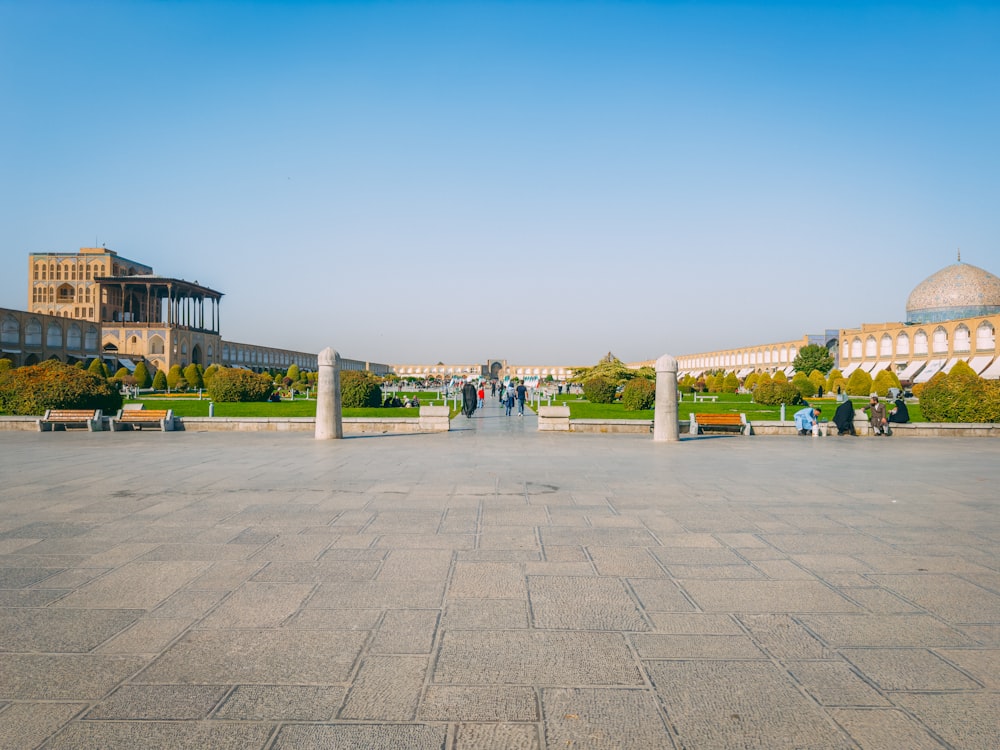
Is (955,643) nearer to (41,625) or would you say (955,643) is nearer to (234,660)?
(234,660)

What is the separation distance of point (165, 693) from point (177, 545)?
2.22m

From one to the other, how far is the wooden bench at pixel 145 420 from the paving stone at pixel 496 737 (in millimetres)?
13532

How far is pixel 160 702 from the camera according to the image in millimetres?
2252

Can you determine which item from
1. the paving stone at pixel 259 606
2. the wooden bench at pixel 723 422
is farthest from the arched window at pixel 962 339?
the paving stone at pixel 259 606

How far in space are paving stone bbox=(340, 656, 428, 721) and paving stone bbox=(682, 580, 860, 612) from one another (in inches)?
57.0

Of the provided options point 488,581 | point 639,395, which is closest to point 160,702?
point 488,581

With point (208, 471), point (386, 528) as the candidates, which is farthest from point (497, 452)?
point (386, 528)

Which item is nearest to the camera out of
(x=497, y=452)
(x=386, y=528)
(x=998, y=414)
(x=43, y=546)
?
(x=43, y=546)

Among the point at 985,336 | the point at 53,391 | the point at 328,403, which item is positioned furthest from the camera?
the point at 985,336

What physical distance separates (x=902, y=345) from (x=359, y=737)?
5800cm

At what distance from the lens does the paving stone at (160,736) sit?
1.99 meters

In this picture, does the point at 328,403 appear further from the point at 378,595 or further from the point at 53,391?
the point at 378,595

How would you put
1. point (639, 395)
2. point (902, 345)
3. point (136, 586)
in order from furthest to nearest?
point (902, 345) → point (639, 395) → point (136, 586)

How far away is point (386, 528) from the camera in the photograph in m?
4.83
